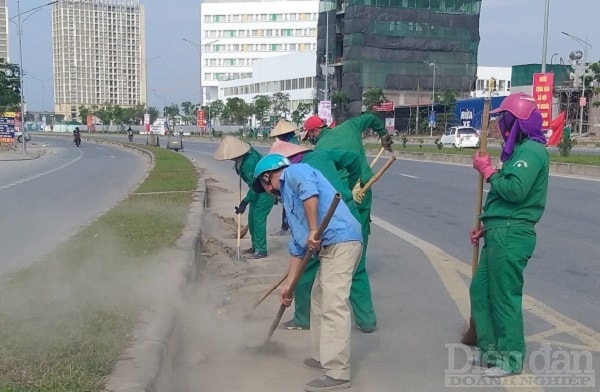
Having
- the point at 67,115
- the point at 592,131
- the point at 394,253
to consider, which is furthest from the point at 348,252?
the point at 67,115

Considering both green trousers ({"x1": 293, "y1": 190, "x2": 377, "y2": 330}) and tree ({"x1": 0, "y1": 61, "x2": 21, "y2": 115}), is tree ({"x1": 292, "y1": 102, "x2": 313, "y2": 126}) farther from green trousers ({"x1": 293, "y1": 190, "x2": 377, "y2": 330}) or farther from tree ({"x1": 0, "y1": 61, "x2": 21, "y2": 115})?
green trousers ({"x1": 293, "y1": 190, "x2": 377, "y2": 330})

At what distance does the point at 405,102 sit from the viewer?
74688mm

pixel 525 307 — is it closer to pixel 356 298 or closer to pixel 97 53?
pixel 356 298

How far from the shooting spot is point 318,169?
4.57 metres

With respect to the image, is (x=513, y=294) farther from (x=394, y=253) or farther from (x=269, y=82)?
(x=269, y=82)

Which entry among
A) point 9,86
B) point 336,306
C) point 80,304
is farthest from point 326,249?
point 9,86

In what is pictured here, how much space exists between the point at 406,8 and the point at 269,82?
23918 millimetres

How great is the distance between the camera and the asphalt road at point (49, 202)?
879 centimetres

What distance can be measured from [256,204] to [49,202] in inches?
316

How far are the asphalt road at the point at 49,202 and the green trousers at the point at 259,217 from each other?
234 cm

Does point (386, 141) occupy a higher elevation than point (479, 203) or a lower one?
higher

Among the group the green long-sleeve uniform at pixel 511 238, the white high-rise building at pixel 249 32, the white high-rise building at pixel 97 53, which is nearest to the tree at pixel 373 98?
the white high-rise building at pixel 249 32

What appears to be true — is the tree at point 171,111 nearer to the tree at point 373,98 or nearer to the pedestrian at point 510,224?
the tree at point 373,98

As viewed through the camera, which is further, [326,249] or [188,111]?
[188,111]
